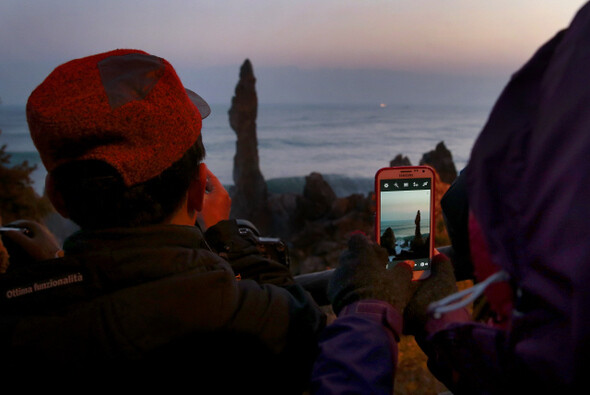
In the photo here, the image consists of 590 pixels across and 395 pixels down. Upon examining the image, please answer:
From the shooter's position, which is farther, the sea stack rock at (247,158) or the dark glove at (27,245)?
the sea stack rock at (247,158)

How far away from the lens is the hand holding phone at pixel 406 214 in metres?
1.39

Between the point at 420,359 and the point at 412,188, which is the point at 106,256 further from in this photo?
the point at 420,359

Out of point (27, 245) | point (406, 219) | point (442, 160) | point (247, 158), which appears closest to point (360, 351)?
point (406, 219)

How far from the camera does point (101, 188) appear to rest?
2.97 ft

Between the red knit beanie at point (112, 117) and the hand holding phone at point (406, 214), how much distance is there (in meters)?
0.70

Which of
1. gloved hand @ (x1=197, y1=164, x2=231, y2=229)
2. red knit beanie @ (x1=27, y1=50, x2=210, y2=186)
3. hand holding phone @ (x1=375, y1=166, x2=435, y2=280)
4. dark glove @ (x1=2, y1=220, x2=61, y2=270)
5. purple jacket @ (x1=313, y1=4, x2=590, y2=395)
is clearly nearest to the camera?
purple jacket @ (x1=313, y1=4, x2=590, y2=395)

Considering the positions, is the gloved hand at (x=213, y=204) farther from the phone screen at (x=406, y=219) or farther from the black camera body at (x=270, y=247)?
the phone screen at (x=406, y=219)

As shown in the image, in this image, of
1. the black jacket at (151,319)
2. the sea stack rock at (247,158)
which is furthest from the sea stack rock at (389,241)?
the sea stack rock at (247,158)

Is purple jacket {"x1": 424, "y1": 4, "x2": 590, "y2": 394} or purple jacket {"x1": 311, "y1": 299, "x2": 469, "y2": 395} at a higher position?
purple jacket {"x1": 424, "y1": 4, "x2": 590, "y2": 394}

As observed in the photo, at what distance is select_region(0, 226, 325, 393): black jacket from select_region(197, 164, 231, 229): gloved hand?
30 centimetres

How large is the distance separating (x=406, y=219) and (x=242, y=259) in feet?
1.83

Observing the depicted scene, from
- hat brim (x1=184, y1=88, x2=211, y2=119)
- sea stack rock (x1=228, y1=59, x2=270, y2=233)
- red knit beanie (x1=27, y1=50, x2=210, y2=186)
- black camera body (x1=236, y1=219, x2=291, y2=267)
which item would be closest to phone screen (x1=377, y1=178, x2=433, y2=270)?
black camera body (x1=236, y1=219, x2=291, y2=267)

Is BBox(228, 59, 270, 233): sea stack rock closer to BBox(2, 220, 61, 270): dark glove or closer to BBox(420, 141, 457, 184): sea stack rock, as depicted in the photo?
BBox(420, 141, 457, 184): sea stack rock

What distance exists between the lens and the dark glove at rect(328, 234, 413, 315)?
1.02m
